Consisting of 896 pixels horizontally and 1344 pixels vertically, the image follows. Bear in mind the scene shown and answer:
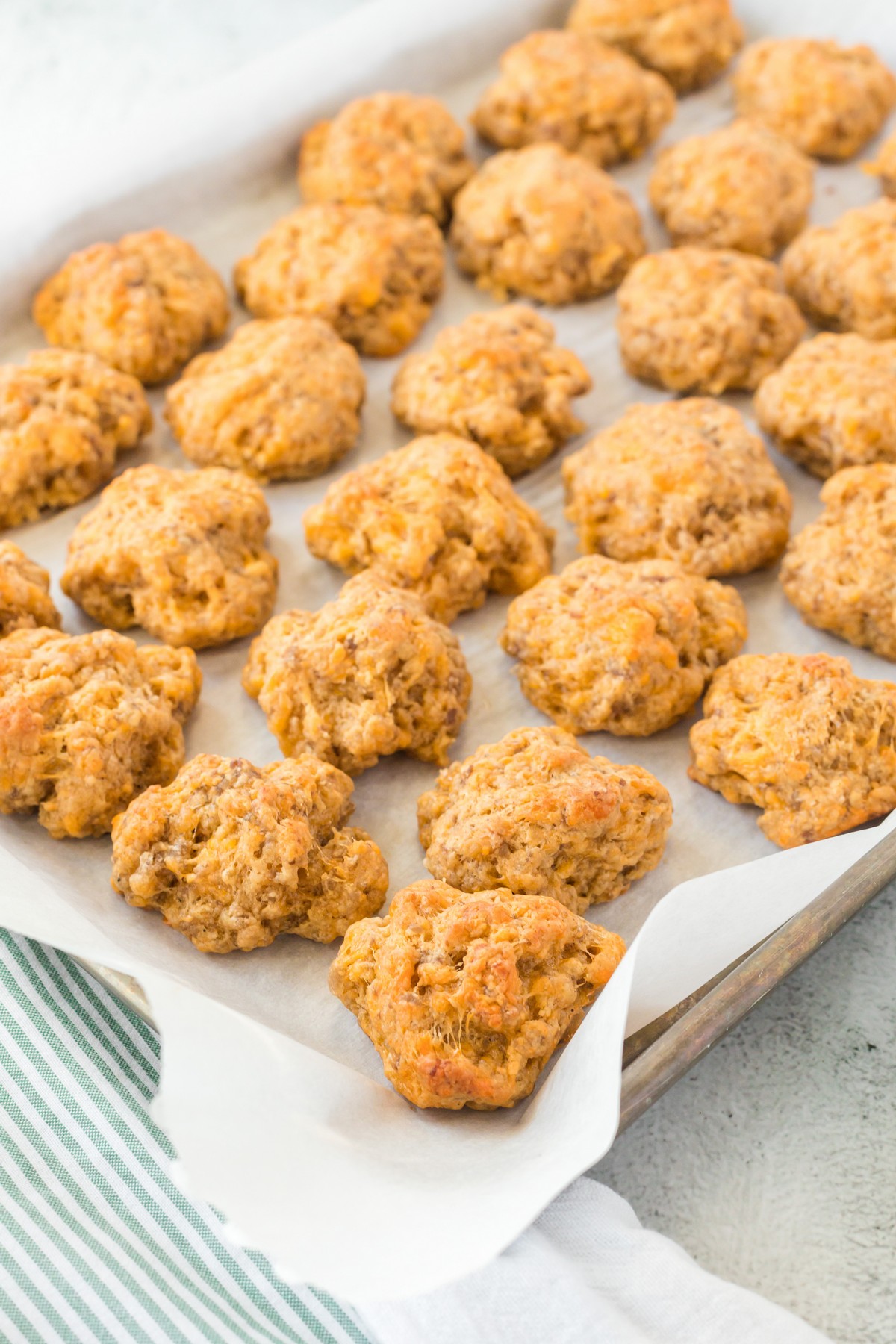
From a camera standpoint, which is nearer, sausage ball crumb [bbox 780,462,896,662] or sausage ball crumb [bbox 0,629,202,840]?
sausage ball crumb [bbox 0,629,202,840]

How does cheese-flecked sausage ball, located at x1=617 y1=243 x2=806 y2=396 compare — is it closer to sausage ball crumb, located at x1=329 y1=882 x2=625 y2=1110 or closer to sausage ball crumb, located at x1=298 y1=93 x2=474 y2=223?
sausage ball crumb, located at x1=298 y1=93 x2=474 y2=223

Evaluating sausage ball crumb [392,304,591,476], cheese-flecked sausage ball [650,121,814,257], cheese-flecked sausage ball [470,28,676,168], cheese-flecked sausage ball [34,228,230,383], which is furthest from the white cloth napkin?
cheese-flecked sausage ball [470,28,676,168]

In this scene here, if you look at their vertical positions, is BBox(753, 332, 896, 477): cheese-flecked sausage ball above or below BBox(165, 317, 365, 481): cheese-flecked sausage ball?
below

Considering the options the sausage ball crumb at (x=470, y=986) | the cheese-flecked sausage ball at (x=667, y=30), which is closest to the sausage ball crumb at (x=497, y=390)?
the sausage ball crumb at (x=470, y=986)

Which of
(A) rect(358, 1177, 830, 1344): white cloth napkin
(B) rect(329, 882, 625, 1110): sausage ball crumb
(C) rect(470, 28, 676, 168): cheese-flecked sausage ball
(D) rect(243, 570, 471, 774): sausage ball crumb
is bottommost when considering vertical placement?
(A) rect(358, 1177, 830, 1344): white cloth napkin

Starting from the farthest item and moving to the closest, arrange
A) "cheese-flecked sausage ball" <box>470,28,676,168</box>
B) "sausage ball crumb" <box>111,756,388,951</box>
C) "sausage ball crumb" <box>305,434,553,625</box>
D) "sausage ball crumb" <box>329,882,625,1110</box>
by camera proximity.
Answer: "cheese-flecked sausage ball" <box>470,28,676,168</box> → "sausage ball crumb" <box>305,434,553,625</box> → "sausage ball crumb" <box>111,756,388,951</box> → "sausage ball crumb" <box>329,882,625,1110</box>

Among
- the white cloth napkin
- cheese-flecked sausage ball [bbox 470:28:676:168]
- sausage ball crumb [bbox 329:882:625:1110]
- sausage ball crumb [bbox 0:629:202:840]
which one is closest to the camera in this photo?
the white cloth napkin

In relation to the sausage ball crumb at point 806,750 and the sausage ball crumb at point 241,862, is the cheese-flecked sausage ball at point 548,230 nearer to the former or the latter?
the sausage ball crumb at point 806,750

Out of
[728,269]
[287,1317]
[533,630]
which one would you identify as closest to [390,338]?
[728,269]
